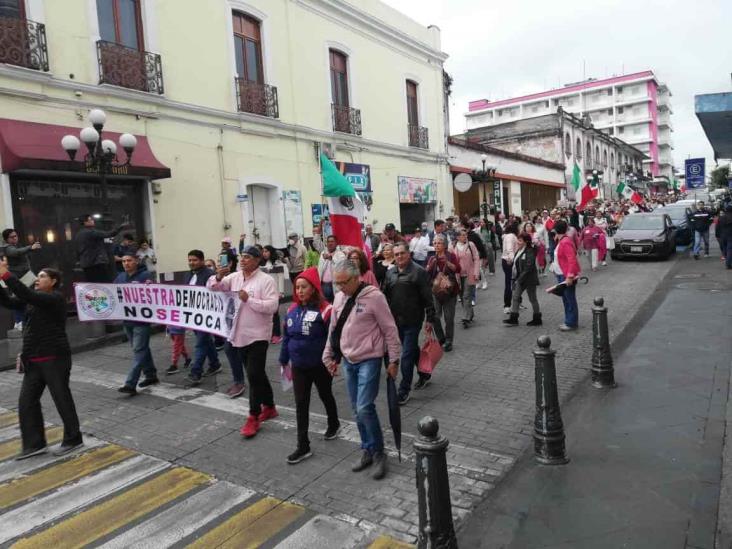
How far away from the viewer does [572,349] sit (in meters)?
8.16

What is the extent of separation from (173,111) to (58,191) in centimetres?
341

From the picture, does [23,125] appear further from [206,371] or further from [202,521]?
[202,521]

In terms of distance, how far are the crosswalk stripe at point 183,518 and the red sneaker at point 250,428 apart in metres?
0.93

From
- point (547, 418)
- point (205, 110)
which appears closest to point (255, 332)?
point (547, 418)

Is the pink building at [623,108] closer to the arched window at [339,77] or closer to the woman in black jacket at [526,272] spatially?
the arched window at [339,77]

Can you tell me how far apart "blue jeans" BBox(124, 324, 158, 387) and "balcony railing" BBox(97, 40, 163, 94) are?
292 inches

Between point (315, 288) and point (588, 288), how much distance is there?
10142 millimetres

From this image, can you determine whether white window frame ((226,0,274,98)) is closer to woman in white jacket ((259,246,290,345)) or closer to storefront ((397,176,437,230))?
woman in white jacket ((259,246,290,345))

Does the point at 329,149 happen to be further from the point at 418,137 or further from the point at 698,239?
the point at 698,239

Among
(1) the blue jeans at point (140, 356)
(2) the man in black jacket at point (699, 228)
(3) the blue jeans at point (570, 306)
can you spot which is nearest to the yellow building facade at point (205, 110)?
(1) the blue jeans at point (140, 356)

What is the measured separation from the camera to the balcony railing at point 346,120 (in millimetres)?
19047

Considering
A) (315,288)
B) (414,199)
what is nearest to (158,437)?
(315,288)

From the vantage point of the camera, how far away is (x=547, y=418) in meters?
4.66

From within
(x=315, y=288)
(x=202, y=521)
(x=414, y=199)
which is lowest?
(x=202, y=521)
